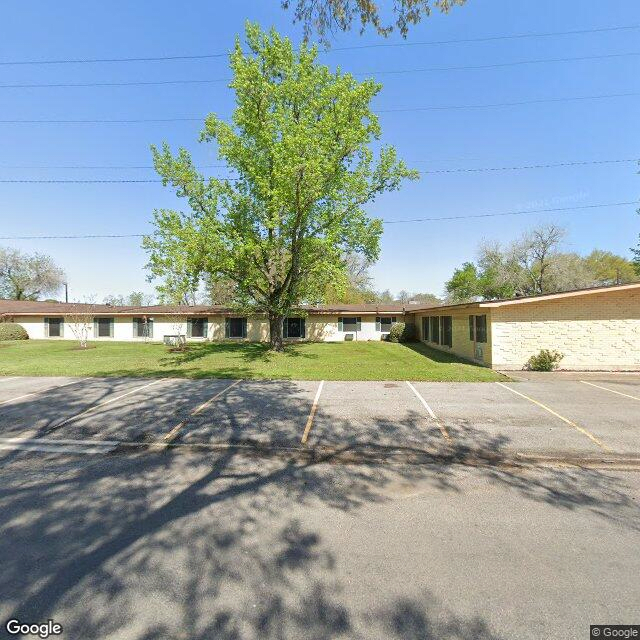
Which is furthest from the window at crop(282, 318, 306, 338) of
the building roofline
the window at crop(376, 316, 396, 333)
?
the building roofline

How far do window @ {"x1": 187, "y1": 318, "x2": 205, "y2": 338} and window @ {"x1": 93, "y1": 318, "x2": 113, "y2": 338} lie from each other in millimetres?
Answer: 6941

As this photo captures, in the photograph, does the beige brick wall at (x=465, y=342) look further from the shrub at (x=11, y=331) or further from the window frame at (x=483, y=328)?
the shrub at (x=11, y=331)

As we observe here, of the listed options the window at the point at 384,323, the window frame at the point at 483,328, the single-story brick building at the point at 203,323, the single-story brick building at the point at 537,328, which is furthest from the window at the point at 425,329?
the window frame at the point at 483,328

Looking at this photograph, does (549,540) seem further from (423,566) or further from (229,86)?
(229,86)

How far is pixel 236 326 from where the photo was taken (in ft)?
93.0

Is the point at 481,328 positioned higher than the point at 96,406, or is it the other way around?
the point at 481,328

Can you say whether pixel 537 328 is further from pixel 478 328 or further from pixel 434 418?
pixel 434 418

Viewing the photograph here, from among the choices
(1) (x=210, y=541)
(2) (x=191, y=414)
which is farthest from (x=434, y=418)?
(1) (x=210, y=541)

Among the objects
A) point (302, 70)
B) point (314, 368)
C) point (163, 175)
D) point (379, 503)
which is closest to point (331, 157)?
point (302, 70)

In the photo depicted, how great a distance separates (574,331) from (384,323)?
53.1 ft

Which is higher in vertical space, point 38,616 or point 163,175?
point 163,175

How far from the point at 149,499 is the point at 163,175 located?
16.6 meters

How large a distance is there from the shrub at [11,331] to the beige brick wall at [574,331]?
33766 millimetres

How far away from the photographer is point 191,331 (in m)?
28.4
